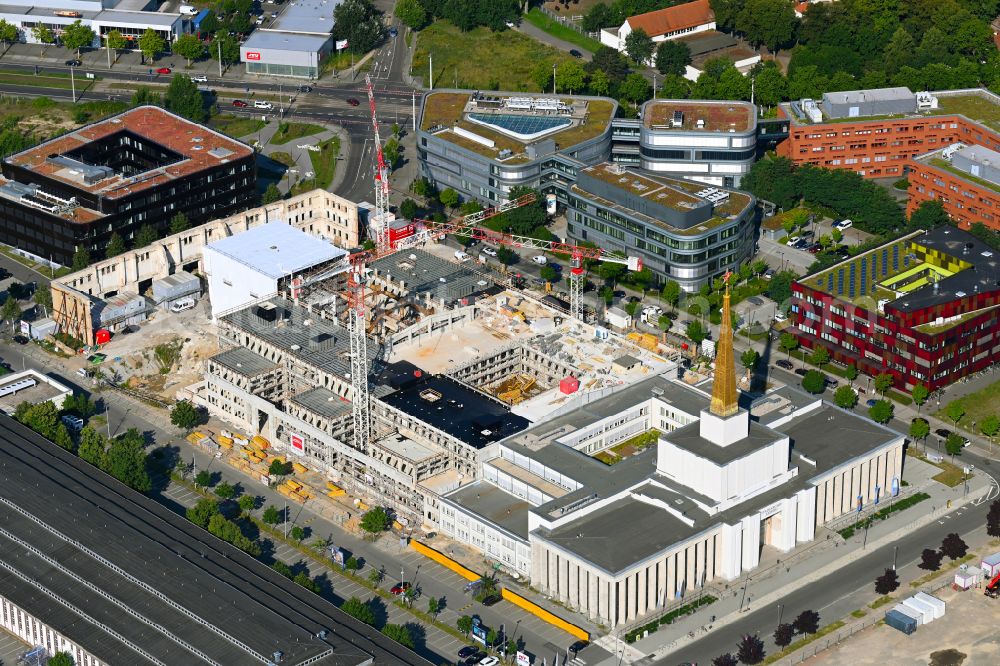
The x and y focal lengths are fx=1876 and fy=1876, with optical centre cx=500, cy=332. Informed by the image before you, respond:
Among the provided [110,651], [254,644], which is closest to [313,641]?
[254,644]

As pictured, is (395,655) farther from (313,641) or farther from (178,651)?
(178,651)

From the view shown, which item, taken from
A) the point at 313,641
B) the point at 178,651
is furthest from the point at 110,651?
the point at 313,641

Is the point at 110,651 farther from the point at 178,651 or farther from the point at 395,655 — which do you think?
the point at 395,655

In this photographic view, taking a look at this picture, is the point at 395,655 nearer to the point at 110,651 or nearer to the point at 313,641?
the point at 313,641

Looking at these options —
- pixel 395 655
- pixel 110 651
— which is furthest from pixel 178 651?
pixel 395 655

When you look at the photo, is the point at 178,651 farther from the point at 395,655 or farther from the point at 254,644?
the point at 395,655

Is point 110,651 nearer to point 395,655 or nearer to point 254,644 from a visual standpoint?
point 254,644
